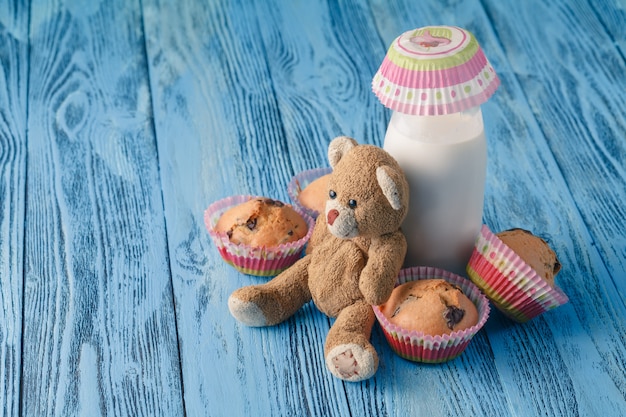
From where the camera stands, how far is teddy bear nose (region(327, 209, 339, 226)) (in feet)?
4.10

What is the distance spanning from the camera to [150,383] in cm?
131

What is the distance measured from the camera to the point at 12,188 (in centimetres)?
170

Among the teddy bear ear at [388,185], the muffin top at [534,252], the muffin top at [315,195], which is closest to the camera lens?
the teddy bear ear at [388,185]

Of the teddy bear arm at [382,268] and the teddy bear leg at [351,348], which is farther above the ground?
the teddy bear arm at [382,268]

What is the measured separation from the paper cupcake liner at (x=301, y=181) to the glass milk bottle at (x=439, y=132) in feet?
0.78

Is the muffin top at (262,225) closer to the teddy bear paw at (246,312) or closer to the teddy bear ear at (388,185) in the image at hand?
the teddy bear paw at (246,312)

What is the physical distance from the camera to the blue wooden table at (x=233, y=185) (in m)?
1.30

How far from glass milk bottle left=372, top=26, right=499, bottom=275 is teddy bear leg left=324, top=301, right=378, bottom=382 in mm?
147

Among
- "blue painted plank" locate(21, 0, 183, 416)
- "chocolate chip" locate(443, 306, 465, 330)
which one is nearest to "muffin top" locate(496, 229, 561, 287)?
"chocolate chip" locate(443, 306, 465, 330)

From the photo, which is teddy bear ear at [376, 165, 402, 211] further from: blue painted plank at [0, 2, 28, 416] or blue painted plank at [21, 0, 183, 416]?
blue painted plank at [0, 2, 28, 416]

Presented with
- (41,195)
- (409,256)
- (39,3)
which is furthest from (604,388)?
(39,3)

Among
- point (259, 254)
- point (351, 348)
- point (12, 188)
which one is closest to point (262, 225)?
point (259, 254)

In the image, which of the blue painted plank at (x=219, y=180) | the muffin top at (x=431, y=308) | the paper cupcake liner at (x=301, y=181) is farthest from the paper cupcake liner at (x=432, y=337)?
the paper cupcake liner at (x=301, y=181)

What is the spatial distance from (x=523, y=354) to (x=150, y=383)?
528 mm
